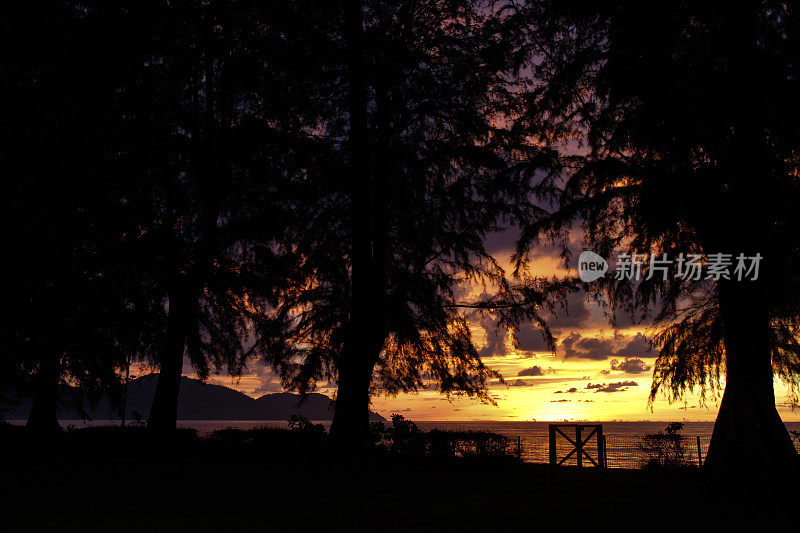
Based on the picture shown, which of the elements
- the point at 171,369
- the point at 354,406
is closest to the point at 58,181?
the point at 354,406

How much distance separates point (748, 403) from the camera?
41.5 feet

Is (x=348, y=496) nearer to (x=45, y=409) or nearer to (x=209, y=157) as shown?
(x=209, y=157)

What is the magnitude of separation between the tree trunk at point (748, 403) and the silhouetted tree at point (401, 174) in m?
5.81

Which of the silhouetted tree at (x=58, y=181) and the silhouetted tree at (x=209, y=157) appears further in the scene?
the silhouetted tree at (x=209, y=157)

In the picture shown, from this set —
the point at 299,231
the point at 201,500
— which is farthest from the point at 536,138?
the point at 201,500

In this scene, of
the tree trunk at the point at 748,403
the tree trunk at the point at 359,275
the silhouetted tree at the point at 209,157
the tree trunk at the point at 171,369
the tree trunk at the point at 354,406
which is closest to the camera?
the tree trunk at the point at 748,403

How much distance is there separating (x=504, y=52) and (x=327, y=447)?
11515 mm

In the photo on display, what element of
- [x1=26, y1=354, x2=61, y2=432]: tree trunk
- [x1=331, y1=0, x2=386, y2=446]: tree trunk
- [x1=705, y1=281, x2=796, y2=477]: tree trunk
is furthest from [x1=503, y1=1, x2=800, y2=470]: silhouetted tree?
[x1=26, y1=354, x2=61, y2=432]: tree trunk

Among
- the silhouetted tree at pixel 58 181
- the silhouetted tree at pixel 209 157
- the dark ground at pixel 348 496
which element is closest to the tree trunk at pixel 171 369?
the silhouetted tree at pixel 209 157

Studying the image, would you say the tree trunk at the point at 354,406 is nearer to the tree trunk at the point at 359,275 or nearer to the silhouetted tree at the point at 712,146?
the tree trunk at the point at 359,275

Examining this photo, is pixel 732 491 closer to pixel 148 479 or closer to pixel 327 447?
pixel 327 447

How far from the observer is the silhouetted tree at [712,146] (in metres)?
12.4

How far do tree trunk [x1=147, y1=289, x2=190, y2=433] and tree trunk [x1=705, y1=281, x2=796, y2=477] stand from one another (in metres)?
15.2

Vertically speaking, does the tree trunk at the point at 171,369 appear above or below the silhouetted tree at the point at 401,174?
below
